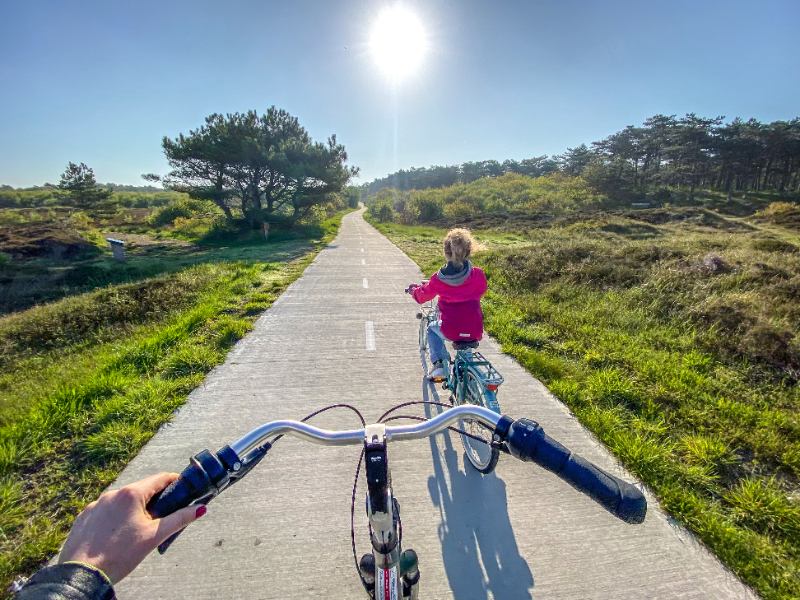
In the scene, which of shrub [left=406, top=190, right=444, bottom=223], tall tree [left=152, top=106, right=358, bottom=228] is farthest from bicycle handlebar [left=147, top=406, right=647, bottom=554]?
A: shrub [left=406, top=190, right=444, bottom=223]

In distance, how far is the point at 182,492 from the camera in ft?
3.25

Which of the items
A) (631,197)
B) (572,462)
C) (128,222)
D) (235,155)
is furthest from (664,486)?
(631,197)

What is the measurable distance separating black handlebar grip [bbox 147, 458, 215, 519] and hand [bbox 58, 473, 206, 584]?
0.06 feet

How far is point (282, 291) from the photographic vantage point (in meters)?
8.82

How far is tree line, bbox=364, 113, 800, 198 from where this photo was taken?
44188 millimetres

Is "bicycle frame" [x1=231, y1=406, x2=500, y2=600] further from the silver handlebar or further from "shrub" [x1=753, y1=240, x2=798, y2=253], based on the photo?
"shrub" [x1=753, y1=240, x2=798, y2=253]

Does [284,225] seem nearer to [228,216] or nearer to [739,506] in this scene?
[228,216]

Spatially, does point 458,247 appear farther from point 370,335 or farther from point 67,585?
point 370,335

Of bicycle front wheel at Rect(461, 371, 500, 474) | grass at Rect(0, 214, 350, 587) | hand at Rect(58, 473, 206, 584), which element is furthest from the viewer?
bicycle front wheel at Rect(461, 371, 500, 474)

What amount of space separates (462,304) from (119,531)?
293 cm

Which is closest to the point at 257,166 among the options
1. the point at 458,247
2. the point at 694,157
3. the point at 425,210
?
the point at 425,210

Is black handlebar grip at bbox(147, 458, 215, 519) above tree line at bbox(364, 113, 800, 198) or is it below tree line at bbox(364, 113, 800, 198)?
below

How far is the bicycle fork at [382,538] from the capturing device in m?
1.06

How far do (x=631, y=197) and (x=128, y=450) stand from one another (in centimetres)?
6034
